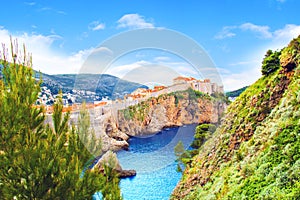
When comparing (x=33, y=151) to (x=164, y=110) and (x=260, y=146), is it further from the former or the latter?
(x=164, y=110)

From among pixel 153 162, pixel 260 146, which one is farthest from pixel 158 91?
pixel 260 146

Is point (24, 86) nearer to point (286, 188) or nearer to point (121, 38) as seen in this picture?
point (121, 38)

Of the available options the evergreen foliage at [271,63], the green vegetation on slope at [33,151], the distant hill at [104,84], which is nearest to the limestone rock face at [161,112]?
the distant hill at [104,84]

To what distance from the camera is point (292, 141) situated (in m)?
4.92

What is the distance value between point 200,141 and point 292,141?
23.6 ft

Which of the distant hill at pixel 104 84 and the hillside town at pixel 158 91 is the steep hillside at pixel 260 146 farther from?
the distant hill at pixel 104 84

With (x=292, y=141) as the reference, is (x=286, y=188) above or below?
below

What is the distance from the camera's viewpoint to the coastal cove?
8.41m

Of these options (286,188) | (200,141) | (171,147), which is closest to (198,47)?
(286,188)

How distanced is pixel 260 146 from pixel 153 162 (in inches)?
128

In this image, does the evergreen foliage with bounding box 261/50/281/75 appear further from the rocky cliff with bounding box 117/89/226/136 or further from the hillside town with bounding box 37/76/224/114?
the hillside town with bounding box 37/76/224/114

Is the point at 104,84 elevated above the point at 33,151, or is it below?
above

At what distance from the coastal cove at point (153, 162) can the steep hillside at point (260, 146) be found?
910 millimetres

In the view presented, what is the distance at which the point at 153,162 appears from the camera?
827cm
